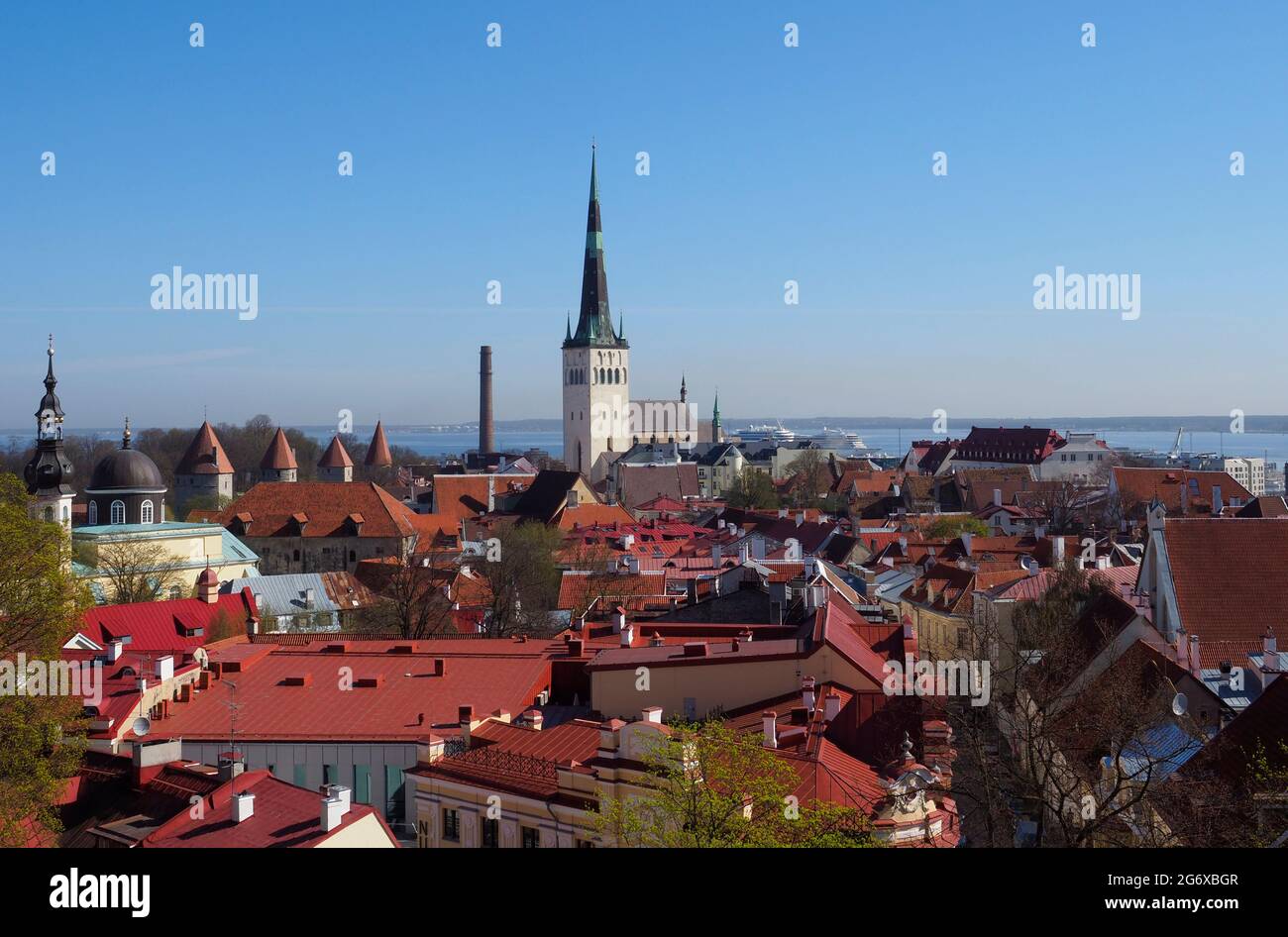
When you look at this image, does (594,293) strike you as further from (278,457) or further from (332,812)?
(332,812)

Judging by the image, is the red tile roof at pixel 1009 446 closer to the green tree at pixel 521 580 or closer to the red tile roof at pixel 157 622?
the green tree at pixel 521 580

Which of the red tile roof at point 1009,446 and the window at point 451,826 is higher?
the red tile roof at point 1009,446

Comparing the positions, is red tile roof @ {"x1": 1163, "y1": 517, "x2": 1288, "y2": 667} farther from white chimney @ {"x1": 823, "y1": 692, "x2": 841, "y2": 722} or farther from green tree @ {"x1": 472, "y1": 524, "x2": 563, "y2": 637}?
green tree @ {"x1": 472, "y1": 524, "x2": 563, "y2": 637}

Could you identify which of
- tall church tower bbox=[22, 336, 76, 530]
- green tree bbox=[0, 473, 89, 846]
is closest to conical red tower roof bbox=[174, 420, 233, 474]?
tall church tower bbox=[22, 336, 76, 530]

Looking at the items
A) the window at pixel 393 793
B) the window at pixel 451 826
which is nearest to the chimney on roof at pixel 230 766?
the window at pixel 393 793

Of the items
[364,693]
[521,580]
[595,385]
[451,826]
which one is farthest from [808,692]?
[595,385]

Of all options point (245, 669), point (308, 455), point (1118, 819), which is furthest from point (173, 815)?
point (308, 455)
